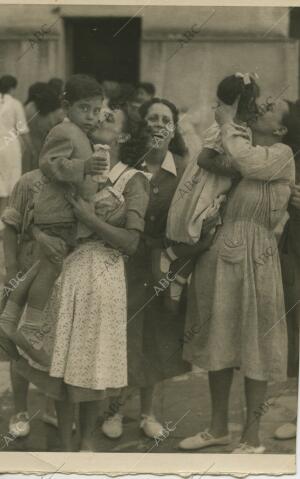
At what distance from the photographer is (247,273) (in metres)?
4.43

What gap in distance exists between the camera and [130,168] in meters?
4.39

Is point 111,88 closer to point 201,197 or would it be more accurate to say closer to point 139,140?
point 139,140

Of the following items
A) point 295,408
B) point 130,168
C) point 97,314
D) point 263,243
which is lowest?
point 295,408

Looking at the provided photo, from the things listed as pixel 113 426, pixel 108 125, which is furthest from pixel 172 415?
pixel 108 125

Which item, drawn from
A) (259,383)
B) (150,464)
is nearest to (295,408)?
(259,383)

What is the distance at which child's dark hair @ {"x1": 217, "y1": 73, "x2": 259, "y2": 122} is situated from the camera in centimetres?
435

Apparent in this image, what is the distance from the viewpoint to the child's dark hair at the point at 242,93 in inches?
171

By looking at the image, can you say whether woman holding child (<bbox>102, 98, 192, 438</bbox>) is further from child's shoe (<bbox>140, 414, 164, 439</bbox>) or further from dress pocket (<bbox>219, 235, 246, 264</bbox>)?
dress pocket (<bbox>219, 235, 246, 264</bbox>)

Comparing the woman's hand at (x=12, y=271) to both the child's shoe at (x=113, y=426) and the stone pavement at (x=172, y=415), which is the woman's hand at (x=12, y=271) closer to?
the stone pavement at (x=172, y=415)

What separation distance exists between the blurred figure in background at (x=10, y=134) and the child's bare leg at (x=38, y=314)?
16.0 inches

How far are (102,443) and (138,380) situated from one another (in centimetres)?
35

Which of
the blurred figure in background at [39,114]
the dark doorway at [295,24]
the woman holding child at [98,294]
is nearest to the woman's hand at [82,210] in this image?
the woman holding child at [98,294]

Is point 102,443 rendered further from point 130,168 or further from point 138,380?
point 130,168

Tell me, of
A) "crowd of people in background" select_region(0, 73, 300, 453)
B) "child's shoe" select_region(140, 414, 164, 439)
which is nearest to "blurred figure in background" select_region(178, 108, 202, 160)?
"crowd of people in background" select_region(0, 73, 300, 453)
